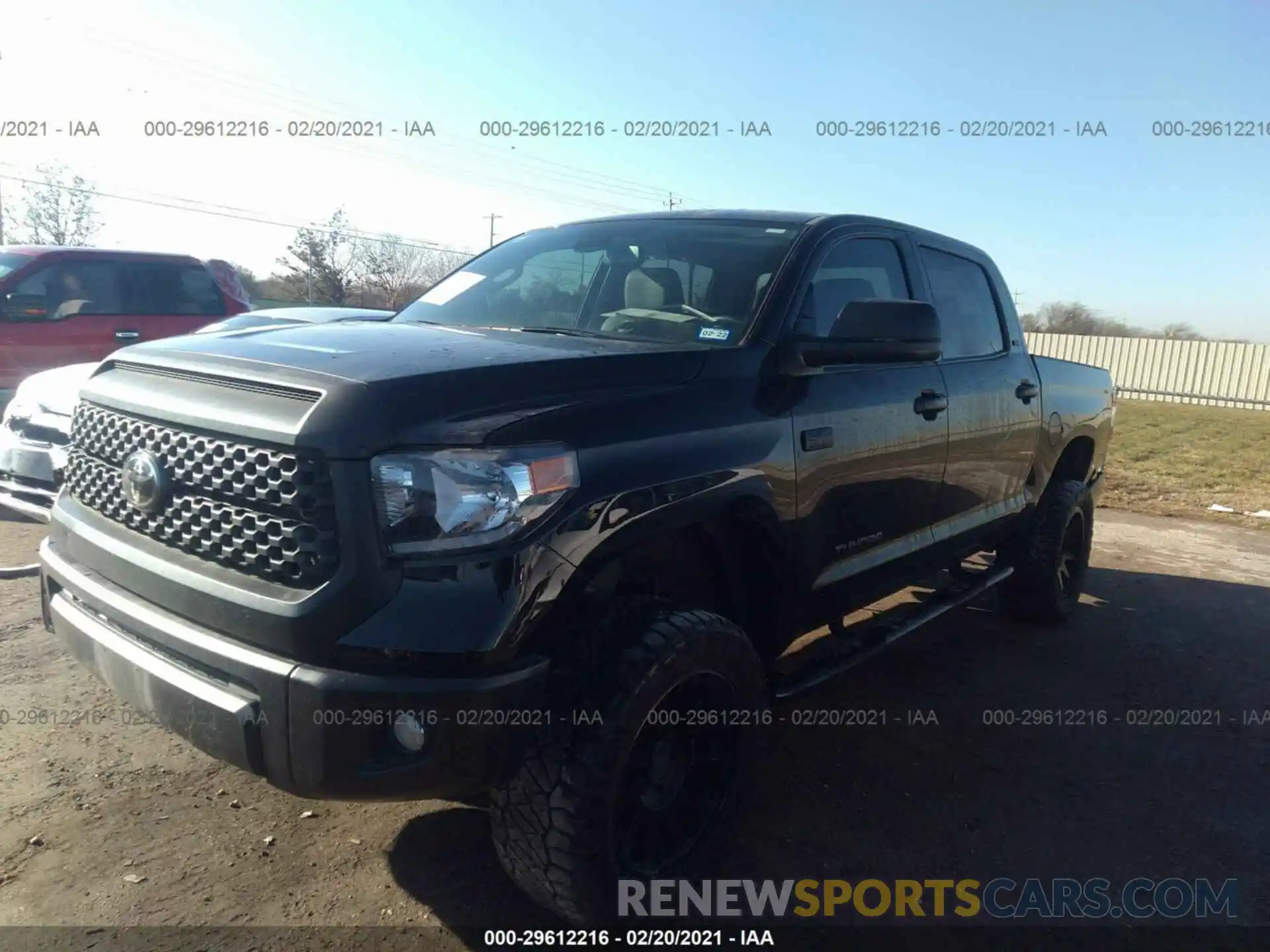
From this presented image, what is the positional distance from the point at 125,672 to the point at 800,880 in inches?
78.1

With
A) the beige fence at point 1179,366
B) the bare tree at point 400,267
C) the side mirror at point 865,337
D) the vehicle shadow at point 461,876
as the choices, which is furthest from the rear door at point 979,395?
the beige fence at point 1179,366

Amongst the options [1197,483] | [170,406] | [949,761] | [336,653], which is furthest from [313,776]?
[1197,483]

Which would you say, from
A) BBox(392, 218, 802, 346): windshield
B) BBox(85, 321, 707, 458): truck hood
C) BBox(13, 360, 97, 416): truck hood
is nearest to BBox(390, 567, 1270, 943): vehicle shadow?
BBox(85, 321, 707, 458): truck hood

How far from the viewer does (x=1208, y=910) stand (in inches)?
116

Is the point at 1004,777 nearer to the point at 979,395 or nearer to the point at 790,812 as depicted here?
the point at 790,812

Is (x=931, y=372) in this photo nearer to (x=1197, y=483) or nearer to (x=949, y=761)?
(x=949, y=761)

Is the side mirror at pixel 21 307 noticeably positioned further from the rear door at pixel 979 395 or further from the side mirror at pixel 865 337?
the side mirror at pixel 865 337

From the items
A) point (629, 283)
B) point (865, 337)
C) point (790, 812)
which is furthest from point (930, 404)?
point (790, 812)

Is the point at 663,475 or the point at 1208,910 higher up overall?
the point at 663,475

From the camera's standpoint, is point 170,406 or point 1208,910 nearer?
point 170,406

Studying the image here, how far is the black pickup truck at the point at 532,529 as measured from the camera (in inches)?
84.2

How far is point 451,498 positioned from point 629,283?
1618 mm

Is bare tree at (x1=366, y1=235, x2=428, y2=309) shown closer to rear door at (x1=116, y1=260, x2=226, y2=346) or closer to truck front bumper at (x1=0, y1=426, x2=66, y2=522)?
rear door at (x1=116, y1=260, x2=226, y2=346)

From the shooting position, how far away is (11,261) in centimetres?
934
